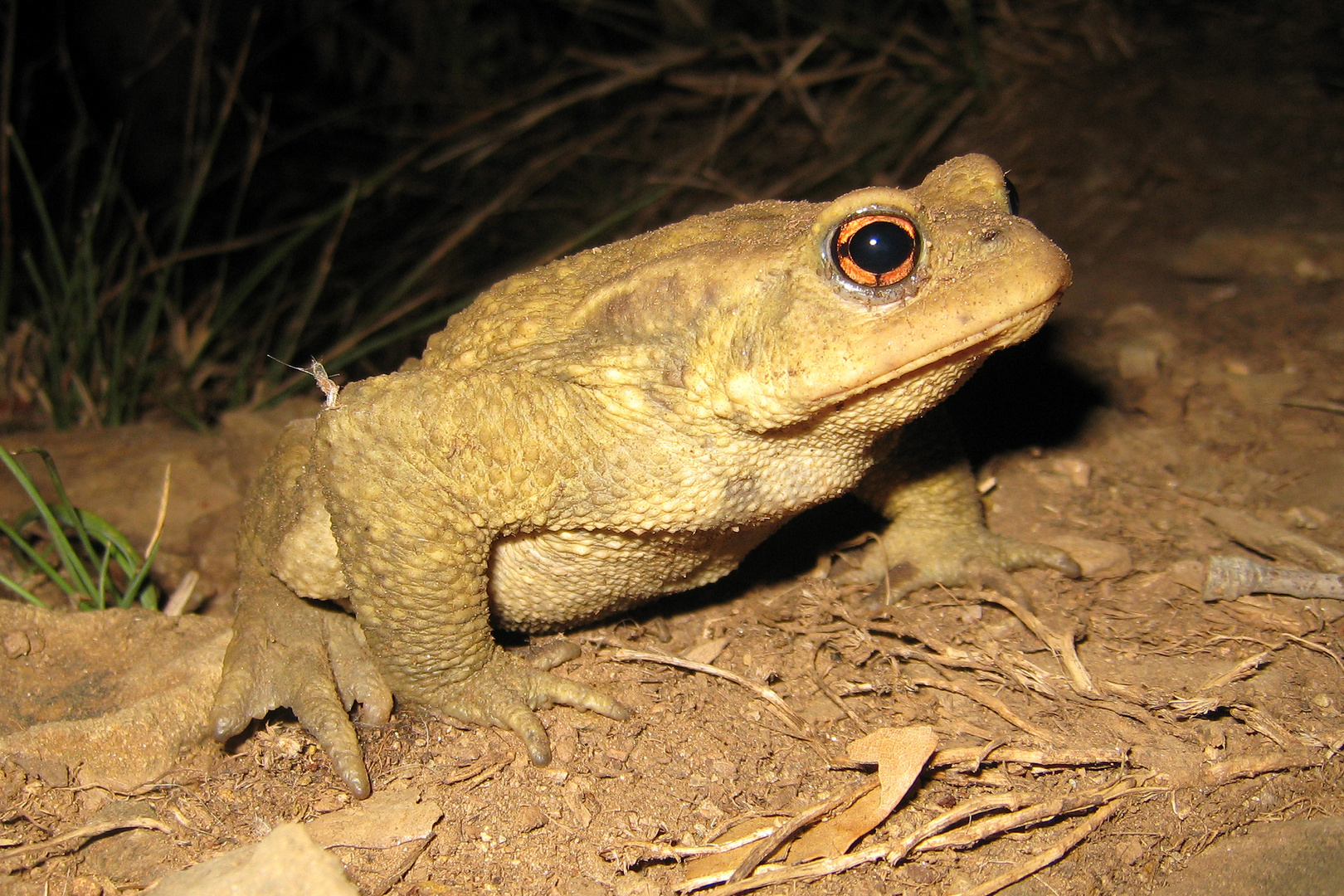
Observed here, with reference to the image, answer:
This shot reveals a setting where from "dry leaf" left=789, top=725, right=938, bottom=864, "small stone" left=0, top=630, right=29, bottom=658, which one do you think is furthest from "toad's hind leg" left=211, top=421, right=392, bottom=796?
"dry leaf" left=789, top=725, right=938, bottom=864

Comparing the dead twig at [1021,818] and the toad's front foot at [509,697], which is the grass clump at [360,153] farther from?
the dead twig at [1021,818]

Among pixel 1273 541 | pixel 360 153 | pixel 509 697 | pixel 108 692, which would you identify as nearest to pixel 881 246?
pixel 509 697

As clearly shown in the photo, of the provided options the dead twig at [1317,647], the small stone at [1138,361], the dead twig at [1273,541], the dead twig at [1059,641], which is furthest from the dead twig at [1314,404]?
the dead twig at [1059,641]

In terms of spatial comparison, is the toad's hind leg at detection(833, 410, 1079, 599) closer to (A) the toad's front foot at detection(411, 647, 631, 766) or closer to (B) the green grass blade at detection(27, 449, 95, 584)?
(A) the toad's front foot at detection(411, 647, 631, 766)

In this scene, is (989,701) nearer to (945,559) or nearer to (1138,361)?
(945,559)

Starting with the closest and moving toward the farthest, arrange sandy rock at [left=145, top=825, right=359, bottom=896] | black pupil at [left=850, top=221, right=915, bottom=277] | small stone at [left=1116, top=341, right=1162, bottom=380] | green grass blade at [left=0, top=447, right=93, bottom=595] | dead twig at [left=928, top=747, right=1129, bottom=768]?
sandy rock at [left=145, top=825, right=359, bottom=896] < black pupil at [left=850, top=221, right=915, bottom=277] < dead twig at [left=928, top=747, right=1129, bottom=768] < green grass blade at [left=0, top=447, right=93, bottom=595] < small stone at [left=1116, top=341, right=1162, bottom=380]

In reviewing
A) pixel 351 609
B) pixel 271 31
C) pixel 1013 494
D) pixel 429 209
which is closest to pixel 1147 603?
pixel 1013 494
